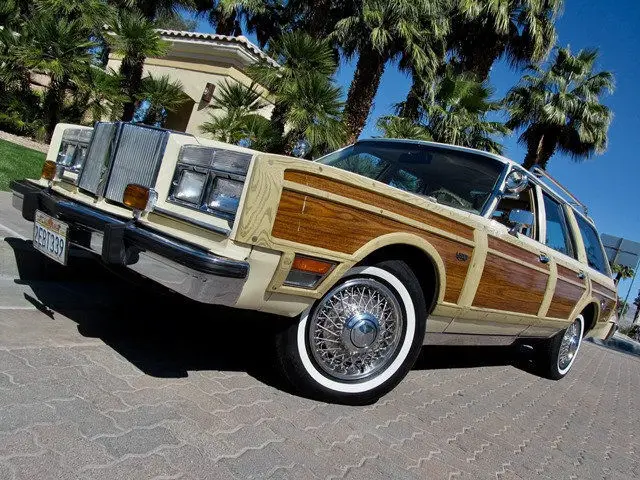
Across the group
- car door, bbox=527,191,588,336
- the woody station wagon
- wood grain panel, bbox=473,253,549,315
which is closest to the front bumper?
the woody station wagon

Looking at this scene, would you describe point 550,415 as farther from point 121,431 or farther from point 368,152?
point 121,431

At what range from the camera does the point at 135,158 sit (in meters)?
3.03

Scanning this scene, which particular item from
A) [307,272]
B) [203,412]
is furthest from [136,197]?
[203,412]

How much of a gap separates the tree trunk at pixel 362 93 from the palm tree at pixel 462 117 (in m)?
0.59

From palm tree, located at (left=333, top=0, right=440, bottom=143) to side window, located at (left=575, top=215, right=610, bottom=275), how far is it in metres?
7.57

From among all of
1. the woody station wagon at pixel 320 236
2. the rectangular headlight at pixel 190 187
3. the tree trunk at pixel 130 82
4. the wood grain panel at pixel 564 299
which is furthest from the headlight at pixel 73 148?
the tree trunk at pixel 130 82

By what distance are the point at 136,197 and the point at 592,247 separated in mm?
5312

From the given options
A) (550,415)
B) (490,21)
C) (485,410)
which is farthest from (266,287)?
(490,21)

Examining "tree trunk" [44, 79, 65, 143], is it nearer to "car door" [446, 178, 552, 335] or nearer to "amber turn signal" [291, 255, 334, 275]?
"car door" [446, 178, 552, 335]

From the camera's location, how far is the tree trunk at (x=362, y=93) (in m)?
13.3

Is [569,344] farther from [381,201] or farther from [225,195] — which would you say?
[225,195]

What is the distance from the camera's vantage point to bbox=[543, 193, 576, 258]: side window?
15.0ft

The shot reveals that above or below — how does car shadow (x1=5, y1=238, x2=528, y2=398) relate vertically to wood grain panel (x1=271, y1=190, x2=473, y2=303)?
below

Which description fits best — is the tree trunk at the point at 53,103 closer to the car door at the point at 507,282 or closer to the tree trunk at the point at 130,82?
the tree trunk at the point at 130,82
